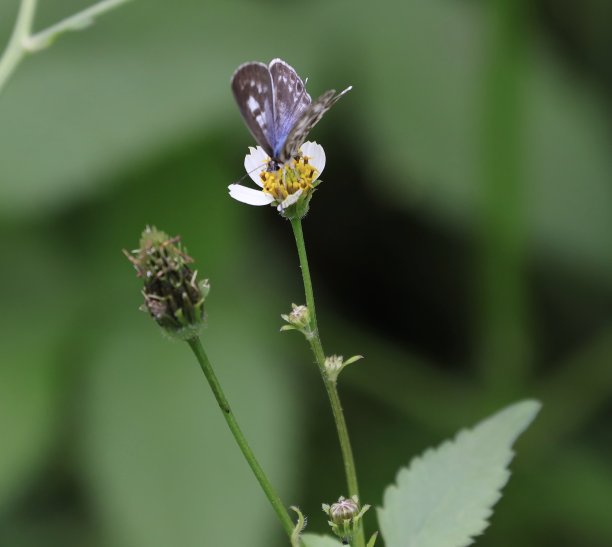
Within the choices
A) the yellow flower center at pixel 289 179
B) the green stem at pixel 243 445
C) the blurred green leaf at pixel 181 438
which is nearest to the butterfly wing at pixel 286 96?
the yellow flower center at pixel 289 179

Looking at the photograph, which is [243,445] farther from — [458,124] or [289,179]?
[458,124]

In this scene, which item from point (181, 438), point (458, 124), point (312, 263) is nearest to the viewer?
point (181, 438)

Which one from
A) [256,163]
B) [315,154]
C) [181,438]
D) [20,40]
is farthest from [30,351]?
[315,154]

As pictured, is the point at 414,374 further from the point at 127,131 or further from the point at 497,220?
the point at 127,131

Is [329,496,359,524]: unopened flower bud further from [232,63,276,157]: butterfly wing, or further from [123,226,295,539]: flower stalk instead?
[232,63,276,157]: butterfly wing

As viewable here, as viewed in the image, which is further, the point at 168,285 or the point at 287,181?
the point at 287,181

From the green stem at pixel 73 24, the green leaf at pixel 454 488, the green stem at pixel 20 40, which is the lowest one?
the green leaf at pixel 454 488

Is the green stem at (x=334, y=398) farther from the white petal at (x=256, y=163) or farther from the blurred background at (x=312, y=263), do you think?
the blurred background at (x=312, y=263)
